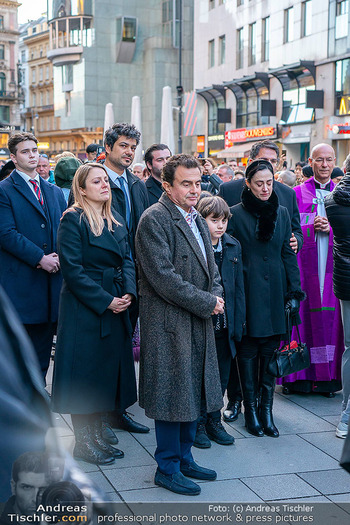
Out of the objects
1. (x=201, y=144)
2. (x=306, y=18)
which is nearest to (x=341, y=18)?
(x=306, y=18)

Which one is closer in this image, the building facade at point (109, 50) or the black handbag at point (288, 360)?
the black handbag at point (288, 360)

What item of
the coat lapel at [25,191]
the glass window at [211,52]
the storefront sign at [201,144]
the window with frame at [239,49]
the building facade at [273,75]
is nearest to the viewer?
the coat lapel at [25,191]

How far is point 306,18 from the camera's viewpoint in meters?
31.8

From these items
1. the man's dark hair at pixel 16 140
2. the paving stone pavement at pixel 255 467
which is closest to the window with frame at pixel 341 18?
the man's dark hair at pixel 16 140

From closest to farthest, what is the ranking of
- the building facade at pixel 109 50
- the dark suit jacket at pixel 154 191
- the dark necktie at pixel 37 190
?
the dark necktie at pixel 37 190 → the dark suit jacket at pixel 154 191 → the building facade at pixel 109 50

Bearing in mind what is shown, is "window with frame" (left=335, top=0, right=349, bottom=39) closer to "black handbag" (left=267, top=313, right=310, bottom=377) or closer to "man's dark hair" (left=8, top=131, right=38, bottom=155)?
"man's dark hair" (left=8, top=131, right=38, bottom=155)

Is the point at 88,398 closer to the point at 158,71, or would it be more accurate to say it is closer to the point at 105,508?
the point at 105,508

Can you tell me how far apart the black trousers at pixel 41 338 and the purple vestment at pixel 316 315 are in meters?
2.20

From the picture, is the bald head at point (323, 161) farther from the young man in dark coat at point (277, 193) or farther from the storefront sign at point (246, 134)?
the storefront sign at point (246, 134)

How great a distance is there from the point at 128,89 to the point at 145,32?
5023 millimetres

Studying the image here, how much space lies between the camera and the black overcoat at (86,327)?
4633 millimetres

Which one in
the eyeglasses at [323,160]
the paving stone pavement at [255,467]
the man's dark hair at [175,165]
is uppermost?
the eyeglasses at [323,160]

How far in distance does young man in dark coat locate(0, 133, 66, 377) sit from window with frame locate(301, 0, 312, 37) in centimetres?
2821

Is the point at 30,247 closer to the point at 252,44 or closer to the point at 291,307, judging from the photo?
the point at 291,307
